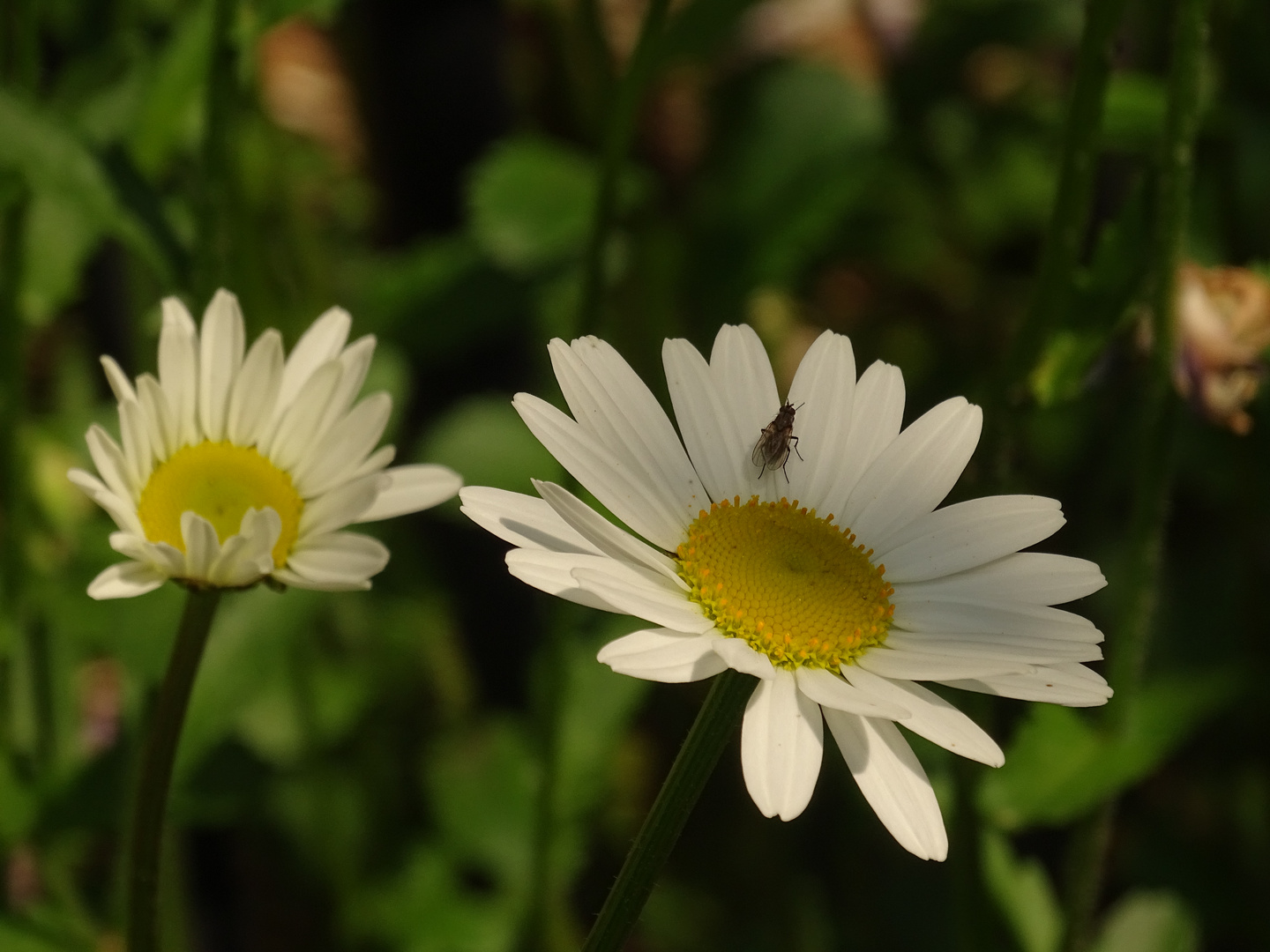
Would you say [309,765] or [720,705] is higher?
[720,705]

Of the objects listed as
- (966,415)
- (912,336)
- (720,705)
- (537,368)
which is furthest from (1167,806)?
(720,705)

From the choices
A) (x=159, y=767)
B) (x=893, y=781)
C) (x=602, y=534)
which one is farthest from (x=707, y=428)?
(x=159, y=767)

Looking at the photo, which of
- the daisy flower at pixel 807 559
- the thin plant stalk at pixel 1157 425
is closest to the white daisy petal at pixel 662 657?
the daisy flower at pixel 807 559

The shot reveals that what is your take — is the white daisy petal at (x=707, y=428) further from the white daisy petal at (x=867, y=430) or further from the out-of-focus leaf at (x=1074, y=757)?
the out-of-focus leaf at (x=1074, y=757)

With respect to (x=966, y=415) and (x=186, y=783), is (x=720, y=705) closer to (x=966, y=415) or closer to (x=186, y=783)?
(x=966, y=415)

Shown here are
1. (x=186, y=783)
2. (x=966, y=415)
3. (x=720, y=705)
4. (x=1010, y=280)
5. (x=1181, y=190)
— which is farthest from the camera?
(x=1010, y=280)

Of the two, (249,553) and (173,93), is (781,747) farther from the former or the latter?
(173,93)

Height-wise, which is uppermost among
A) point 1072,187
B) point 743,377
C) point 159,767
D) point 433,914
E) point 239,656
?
point 1072,187

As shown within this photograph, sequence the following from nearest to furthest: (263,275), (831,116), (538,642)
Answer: (263,275) → (831,116) → (538,642)
